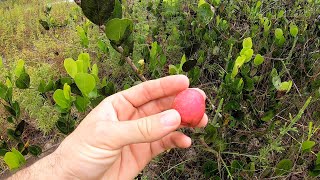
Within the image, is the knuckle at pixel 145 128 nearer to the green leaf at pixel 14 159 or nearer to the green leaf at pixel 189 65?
the green leaf at pixel 189 65

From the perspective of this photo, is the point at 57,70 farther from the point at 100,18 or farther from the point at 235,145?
the point at 100,18

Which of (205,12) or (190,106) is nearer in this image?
(190,106)

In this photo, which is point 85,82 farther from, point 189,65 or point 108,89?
point 189,65

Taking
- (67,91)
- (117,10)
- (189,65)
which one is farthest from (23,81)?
(189,65)

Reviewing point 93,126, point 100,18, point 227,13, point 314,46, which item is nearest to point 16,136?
point 93,126

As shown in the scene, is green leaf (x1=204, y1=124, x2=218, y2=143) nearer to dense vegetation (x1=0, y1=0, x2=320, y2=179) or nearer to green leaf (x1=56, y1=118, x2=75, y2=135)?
dense vegetation (x1=0, y1=0, x2=320, y2=179)
